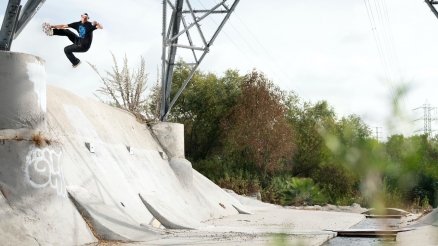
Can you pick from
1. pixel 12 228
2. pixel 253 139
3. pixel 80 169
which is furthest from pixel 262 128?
pixel 12 228

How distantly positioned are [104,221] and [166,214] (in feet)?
12.6

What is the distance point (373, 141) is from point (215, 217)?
1796 cm

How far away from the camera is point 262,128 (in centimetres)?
3472

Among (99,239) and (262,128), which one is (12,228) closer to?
(99,239)

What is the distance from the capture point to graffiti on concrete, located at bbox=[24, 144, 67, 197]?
10.1 m

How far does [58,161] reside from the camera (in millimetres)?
10750

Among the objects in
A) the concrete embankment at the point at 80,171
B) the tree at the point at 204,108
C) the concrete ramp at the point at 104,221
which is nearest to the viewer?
the concrete embankment at the point at 80,171

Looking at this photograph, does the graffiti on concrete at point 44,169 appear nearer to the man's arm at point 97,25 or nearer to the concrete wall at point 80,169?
the concrete wall at point 80,169

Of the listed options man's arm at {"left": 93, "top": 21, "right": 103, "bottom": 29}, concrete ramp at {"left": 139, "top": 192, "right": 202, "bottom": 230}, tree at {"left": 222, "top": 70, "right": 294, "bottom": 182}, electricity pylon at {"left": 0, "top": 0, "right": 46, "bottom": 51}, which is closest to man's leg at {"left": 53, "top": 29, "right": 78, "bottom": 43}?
man's arm at {"left": 93, "top": 21, "right": 103, "bottom": 29}

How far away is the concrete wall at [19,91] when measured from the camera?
10220 mm

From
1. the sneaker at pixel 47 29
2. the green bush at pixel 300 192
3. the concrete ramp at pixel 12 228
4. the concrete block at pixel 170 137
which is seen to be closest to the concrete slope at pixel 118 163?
the concrete block at pixel 170 137

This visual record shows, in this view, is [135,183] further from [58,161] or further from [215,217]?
[58,161]

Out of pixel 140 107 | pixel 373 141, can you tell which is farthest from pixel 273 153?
pixel 373 141

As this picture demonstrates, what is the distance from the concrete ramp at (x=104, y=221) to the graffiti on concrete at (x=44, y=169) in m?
0.80
